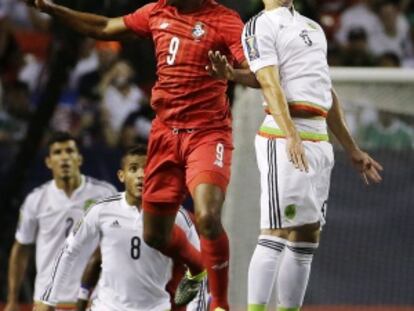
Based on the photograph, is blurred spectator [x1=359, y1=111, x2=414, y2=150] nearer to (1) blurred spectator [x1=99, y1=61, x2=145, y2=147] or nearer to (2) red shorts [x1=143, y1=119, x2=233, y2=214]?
(1) blurred spectator [x1=99, y1=61, x2=145, y2=147]

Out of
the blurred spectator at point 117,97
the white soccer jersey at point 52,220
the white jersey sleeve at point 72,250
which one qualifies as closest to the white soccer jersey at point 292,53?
the white jersey sleeve at point 72,250

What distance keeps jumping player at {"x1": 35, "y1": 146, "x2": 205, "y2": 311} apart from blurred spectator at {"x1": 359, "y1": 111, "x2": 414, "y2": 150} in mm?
2896

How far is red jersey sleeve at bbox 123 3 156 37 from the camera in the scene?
9.26m

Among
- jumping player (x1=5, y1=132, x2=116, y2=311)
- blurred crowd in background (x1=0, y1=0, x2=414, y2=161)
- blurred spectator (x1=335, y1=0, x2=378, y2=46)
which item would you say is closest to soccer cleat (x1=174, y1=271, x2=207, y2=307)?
jumping player (x1=5, y1=132, x2=116, y2=311)

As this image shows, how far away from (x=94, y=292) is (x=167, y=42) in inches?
105

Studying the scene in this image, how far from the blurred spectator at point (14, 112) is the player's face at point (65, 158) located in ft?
7.79

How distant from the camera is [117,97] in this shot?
15.3 meters

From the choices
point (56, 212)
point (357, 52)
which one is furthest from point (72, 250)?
point (357, 52)

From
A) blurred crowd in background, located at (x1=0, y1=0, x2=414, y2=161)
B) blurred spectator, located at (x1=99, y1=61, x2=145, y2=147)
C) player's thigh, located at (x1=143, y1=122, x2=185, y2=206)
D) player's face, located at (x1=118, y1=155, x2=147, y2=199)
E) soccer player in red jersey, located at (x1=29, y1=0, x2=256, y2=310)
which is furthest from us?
blurred spectator, located at (x1=99, y1=61, x2=145, y2=147)

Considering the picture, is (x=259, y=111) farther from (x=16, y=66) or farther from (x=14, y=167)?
(x=16, y=66)

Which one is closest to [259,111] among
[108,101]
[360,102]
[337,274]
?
[360,102]

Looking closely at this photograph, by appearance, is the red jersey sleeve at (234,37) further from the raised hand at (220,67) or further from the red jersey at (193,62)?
the raised hand at (220,67)

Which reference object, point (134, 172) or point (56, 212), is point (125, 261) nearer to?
point (134, 172)

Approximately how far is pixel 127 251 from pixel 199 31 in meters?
2.05
